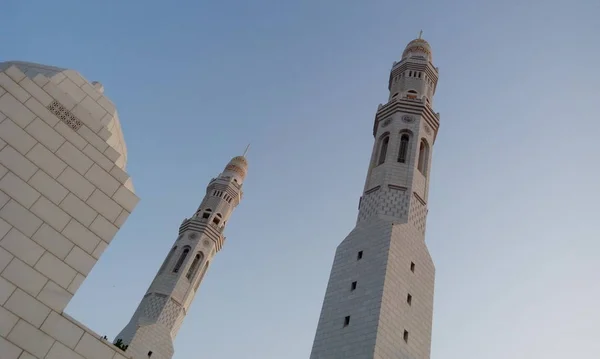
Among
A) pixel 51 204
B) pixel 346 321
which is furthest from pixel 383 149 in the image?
pixel 51 204

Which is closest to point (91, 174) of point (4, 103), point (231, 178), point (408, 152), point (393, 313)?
point (4, 103)

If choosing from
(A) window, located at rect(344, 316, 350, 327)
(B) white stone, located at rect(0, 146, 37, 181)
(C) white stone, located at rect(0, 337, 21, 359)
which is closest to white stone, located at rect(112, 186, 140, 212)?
(B) white stone, located at rect(0, 146, 37, 181)

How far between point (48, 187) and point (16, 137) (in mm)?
1207

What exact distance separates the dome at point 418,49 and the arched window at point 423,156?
8.87 m

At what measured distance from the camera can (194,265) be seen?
39406mm

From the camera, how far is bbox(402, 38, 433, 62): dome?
33.6 meters

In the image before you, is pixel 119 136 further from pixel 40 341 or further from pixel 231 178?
pixel 231 178

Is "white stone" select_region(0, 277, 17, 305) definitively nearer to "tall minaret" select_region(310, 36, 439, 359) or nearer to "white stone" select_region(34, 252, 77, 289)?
"white stone" select_region(34, 252, 77, 289)

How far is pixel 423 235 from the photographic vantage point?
23.5 meters

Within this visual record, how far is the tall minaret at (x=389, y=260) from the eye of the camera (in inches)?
723

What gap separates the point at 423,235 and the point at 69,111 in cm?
1795

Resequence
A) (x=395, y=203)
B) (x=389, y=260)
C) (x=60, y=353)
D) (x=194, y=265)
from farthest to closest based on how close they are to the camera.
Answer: (x=194, y=265) → (x=395, y=203) → (x=389, y=260) → (x=60, y=353)

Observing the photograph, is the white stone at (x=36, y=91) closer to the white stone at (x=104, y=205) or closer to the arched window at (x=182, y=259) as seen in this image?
the white stone at (x=104, y=205)

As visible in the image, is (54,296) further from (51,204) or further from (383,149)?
(383,149)
